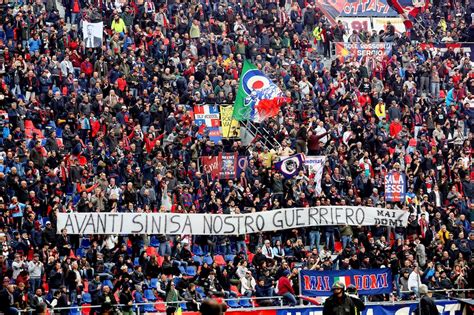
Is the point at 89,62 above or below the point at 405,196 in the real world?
above

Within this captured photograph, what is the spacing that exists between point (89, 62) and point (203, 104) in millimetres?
3394

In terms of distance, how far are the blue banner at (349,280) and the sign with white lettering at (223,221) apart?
132 inches

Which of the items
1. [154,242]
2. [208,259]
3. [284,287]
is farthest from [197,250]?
[284,287]

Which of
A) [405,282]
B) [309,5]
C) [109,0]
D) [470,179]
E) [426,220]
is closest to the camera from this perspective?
[405,282]

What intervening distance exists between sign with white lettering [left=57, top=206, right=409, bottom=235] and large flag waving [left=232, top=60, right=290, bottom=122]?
4.87m

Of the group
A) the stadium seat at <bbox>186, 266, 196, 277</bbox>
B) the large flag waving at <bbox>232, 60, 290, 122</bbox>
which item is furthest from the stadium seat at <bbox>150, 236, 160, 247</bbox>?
the large flag waving at <bbox>232, 60, 290, 122</bbox>

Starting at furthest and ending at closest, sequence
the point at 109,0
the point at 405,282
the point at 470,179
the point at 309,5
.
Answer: the point at 309,5 < the point at 109,0 < the point at 470,179 < the point at 405,282

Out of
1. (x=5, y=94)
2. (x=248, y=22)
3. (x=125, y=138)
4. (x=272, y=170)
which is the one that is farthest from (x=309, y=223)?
(x=248, y=22)

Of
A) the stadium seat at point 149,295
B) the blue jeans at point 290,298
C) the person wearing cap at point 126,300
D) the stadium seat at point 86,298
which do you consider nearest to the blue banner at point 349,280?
the blue jeans at point 290,298

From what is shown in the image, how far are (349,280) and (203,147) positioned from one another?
793 centimetres

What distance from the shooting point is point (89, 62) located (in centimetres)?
3875

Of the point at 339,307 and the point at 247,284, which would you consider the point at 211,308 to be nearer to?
the point at 339,307

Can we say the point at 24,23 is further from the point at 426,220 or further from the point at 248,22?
the point at 426,220

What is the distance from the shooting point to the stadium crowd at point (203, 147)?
3114cm
